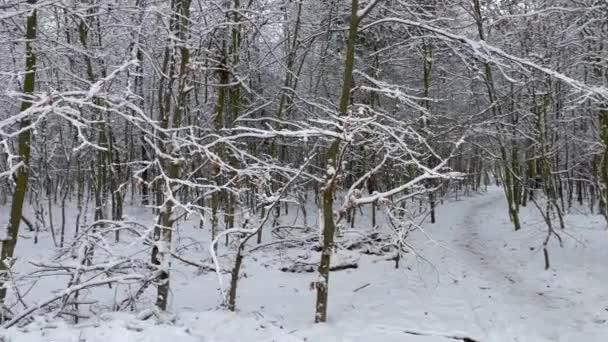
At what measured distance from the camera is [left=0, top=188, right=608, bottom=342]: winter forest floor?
260 inches

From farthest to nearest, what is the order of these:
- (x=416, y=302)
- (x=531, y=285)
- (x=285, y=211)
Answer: (x=285, y=211), (x=531, y=285), (x=416, y=302)

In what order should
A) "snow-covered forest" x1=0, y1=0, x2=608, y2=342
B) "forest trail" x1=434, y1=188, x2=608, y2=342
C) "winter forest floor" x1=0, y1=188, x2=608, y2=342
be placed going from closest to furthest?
"snow-covered forest" x1=0, y1=0, x2=608, y2=342, "winter forest floor" x1=0, y1=188, x2=608, y2=342, "forest trail" x1=434, y1=188, x2=608, y2=342

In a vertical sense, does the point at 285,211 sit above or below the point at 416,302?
above

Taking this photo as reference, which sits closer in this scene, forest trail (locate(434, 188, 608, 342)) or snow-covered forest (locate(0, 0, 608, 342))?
snow-covered forest (locate(0, 0, 608, 342))

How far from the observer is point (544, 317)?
8.31 m

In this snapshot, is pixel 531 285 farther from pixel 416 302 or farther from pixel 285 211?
pixel 285 211

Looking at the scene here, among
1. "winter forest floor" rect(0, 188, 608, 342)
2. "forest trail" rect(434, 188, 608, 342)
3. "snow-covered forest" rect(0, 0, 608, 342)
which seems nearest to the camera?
"snow-covered forest" rect(0, 0, 608, 342)

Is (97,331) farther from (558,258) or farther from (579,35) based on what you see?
(579,35)

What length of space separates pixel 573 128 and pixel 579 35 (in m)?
9.96

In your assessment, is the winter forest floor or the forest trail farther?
the forest trail

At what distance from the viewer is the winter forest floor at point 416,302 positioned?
660 centimetres

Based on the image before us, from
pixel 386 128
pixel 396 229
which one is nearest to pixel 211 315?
pixel 396 229

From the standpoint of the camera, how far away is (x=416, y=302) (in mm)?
9086

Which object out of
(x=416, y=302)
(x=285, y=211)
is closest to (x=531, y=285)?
(x=416, y=302)
